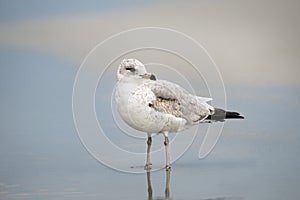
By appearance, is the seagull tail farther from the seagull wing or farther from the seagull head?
the seagull head

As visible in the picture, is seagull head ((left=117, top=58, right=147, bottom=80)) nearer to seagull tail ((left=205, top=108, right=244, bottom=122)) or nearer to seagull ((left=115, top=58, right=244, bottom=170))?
seagull ((left=115, top=58, right=244, bottom=170))

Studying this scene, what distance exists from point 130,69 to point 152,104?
17 centimetres

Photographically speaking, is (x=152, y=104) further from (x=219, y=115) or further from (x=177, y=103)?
(x=219, y=115)

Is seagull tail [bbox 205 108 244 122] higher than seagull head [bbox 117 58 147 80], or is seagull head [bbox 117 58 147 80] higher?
seagull head [bbox 117 58 147 80]

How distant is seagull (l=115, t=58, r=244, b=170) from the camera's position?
303 cm

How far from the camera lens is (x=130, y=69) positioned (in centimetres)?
306

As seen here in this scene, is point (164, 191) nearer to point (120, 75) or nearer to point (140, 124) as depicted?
point (140, 124)

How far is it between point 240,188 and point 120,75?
68 cm

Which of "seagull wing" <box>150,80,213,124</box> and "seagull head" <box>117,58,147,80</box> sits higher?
"seagull head" <box>117,58,147,80</box>

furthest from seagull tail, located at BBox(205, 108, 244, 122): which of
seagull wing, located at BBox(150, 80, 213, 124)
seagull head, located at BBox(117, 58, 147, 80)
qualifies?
seagull head, located at BBox(117, 58, 147, 80)

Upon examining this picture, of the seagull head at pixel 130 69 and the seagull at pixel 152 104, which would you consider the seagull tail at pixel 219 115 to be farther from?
the seagull head at pixel 130 69

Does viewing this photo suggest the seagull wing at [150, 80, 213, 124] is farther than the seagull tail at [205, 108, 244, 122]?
No
